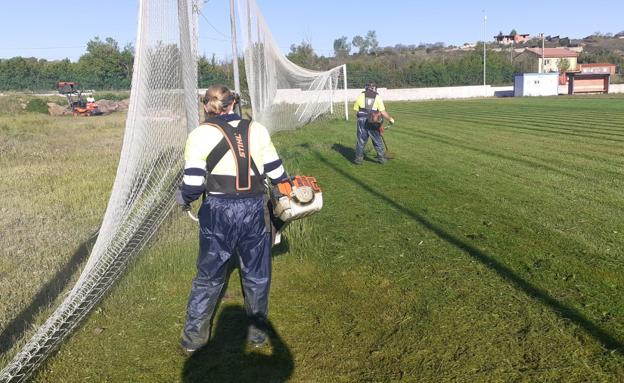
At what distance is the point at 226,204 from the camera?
3682 mm

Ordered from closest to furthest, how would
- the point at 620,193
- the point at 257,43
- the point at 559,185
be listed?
the point at 620,193, the point at 559,185, the point at 257,43

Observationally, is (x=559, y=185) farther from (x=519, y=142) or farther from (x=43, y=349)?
(x=43, y=349)

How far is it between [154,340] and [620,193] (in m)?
6.84

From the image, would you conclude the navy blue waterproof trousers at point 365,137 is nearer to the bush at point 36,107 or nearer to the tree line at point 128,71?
the bush at point 36,107

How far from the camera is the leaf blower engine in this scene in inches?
159

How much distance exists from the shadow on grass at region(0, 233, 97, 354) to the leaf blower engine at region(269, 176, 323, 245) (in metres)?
2.11

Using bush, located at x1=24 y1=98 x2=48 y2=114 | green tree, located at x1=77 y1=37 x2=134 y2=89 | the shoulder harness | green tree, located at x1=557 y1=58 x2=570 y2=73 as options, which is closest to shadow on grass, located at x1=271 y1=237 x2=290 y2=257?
the shoulder harness

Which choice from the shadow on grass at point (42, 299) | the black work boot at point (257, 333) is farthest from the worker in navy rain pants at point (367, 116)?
the black work boot at point (257, 333)

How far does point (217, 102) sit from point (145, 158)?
6.47ft

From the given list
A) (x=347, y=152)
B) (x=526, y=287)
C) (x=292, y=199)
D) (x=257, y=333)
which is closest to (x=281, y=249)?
(x=292, y=199)

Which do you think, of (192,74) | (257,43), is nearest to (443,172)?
(192,74)

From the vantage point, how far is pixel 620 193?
7844mm

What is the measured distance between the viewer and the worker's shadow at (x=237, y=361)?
352 centimetres

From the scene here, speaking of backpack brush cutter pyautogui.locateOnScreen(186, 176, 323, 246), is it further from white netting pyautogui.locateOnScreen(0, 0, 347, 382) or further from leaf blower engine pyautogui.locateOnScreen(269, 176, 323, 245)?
white netting pyautogui.locateOnScreen(0, 0, 347, 382)
